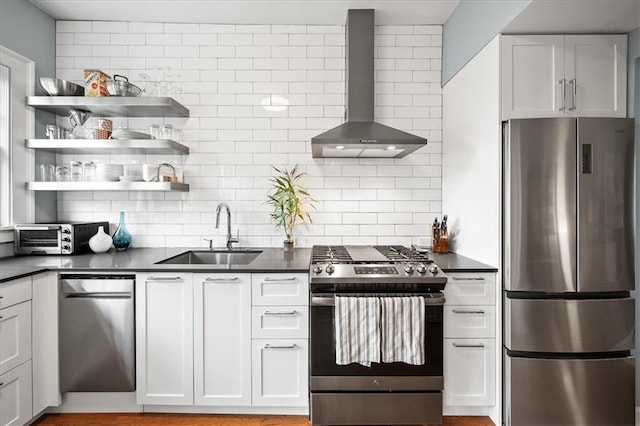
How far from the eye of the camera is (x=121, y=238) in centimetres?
317

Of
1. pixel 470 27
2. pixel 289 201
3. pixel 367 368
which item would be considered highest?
pixel 470 27

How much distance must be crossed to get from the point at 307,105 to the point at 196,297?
1.75 m

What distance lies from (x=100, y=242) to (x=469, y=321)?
2.57 metres

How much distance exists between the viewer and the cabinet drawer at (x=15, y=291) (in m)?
2.10

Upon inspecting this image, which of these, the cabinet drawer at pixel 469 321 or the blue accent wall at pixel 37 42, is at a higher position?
Answer: the blue accent wall at pixel 37 42

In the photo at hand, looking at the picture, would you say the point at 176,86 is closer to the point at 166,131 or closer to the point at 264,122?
the point at 166,131

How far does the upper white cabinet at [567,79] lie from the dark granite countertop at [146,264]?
0.94 meters

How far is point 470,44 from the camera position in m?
2.74

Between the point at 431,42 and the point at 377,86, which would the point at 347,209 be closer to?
the point at 377,86

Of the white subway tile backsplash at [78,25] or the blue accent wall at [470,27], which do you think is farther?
the white subway tile backsplash at [78,25]

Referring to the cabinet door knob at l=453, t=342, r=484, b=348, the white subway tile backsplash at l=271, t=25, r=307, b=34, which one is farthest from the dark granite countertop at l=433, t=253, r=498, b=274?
the white subway tile backsplash at l=271, t=25, r=307, b=34

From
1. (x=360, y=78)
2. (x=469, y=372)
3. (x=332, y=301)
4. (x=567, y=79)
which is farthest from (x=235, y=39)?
(x=469, y=372)

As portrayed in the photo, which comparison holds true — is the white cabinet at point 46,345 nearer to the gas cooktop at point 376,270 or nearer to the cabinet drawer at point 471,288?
the gas cooktop at point 376,270

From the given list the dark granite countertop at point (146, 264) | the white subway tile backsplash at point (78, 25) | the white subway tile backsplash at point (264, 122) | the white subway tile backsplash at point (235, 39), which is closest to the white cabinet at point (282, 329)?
the dark granite countertop at point (146, 264)
